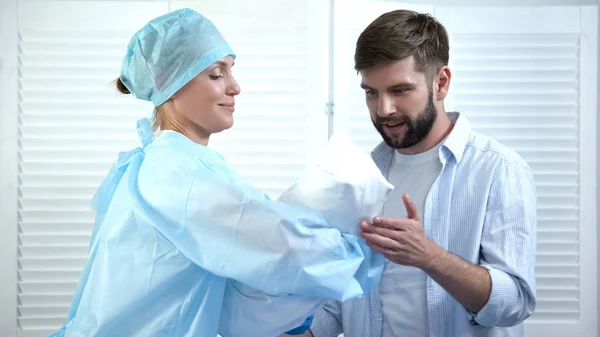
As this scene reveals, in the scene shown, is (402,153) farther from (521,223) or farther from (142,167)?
(142,167)

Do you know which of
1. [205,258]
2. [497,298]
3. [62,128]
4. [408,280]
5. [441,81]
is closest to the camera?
[205,258]

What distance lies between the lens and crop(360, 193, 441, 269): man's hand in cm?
118

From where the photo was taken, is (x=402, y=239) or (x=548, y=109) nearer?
(x=402, y=239)

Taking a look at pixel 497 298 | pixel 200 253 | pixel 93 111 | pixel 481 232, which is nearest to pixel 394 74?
pixel 481 232

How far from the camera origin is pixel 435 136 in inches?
62.3

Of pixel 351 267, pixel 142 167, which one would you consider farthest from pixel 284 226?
pixel 142 167

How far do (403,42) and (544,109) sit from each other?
109cm

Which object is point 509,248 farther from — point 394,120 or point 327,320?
point 327,320

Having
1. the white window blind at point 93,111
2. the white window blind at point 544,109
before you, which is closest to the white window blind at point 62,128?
the white window blind at point 93,111

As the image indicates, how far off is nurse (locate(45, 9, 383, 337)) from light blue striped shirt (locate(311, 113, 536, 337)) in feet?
0.91

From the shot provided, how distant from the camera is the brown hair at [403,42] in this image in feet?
4.98

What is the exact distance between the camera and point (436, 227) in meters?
1.48

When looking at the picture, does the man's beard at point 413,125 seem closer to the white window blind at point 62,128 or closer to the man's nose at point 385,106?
the man's nose at point 385,106

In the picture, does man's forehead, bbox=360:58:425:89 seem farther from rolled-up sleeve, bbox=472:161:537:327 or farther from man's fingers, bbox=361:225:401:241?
man's fingers, bbox=361:225:401:241
